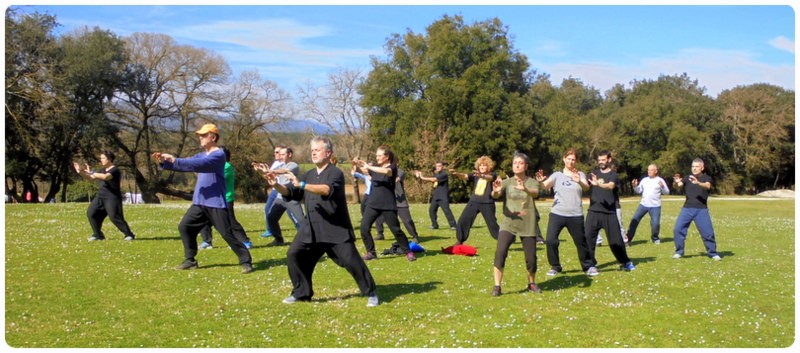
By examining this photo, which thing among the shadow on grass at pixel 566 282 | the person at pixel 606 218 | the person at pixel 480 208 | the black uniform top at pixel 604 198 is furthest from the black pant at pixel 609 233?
the person at pixel 480 208

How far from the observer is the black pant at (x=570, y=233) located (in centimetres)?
1041

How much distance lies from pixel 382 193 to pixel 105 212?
6.23 metres

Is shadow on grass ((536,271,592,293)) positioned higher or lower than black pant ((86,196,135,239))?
lower

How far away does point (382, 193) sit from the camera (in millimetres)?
12023

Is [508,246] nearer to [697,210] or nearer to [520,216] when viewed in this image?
[520,216]

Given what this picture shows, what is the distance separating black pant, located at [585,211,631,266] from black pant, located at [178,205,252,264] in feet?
18.7

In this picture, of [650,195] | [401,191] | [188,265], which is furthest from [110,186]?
[650,195]

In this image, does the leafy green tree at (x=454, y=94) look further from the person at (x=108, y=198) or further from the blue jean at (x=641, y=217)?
the person at (x=108, y=198)

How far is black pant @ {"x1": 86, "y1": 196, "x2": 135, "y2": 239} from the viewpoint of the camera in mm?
13664

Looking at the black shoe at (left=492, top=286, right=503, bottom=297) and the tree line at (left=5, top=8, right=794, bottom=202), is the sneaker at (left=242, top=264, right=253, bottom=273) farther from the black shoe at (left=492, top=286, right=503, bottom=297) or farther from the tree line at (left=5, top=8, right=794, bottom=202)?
the tree line at (left=5, top=8, right=794, bottom=202)

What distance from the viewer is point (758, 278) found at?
10.6 metres

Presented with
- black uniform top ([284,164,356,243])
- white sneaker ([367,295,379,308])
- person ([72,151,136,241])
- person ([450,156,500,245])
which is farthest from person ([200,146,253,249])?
person ([450,156,500,245])

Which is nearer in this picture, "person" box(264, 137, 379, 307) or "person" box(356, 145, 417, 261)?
"person" box(264, 137, 379, 307)

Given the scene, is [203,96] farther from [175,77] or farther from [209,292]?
[209,292]
